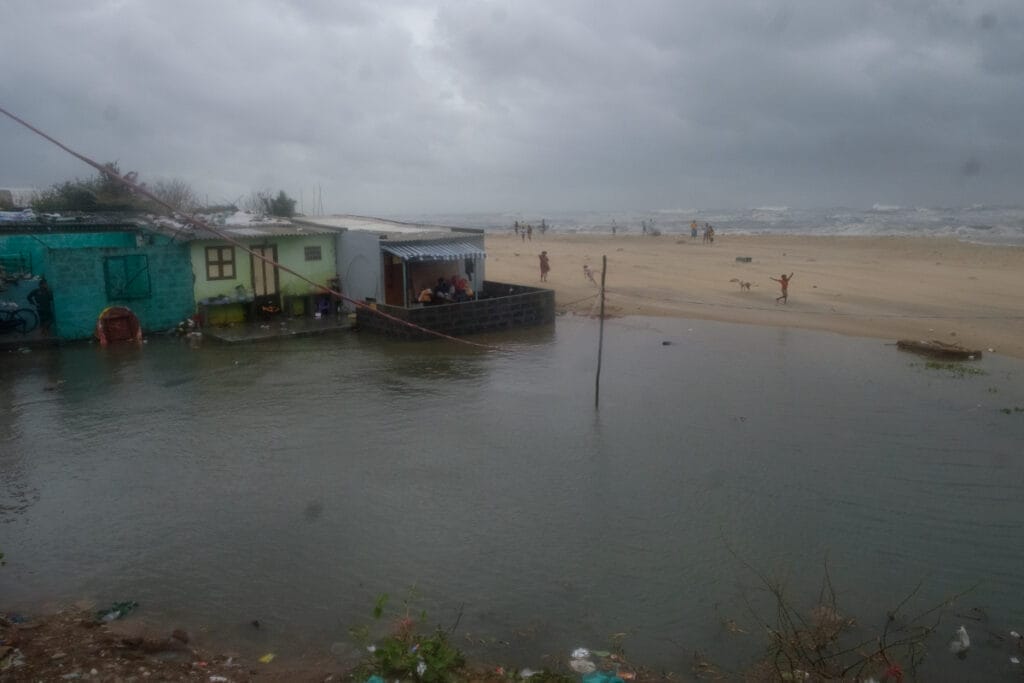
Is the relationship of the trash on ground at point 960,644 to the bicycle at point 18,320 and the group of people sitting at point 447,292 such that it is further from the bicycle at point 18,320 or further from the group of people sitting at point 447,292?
the bicycle at point 18,320

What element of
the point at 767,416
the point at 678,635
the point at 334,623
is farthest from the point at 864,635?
the point at 767,416

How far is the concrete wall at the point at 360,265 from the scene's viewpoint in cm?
2239

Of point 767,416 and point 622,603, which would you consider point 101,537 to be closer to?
point 622,603

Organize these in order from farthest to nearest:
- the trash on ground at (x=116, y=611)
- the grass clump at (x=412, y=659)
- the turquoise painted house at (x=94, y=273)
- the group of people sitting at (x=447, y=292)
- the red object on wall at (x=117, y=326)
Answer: the group of people sitting at (x=447, y=292) < the red object on wall at (x=117, y=326) < the turquoise painted house at (x=94, y=273) < the trash on ground at (x=116, y=611) < the grass clump at (x=412, y=659)

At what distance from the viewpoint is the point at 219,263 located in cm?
2162

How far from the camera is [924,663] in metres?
6.73

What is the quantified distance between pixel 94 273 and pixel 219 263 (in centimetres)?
309

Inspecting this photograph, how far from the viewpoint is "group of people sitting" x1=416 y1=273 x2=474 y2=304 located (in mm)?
22188

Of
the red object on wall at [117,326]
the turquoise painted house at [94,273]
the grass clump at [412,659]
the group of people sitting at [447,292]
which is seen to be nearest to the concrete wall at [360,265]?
the group of people sitting at [447,292]

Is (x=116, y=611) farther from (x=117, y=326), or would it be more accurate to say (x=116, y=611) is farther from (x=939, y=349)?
(x=939, y=349)

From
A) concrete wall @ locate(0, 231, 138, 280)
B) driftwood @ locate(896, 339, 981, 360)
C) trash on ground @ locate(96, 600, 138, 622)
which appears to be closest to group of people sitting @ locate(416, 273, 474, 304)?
concrete wall @ locate(0, 231, 138, 280)

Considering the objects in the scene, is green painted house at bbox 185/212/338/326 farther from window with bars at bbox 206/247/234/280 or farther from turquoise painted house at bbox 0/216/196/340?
turquoise painted house at bbox 0/216/196/340

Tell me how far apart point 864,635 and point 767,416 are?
22.8 ft

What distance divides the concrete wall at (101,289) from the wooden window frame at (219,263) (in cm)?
56
